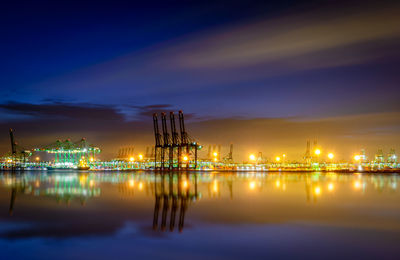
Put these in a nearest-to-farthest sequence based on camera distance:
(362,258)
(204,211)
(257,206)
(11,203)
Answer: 1. (362,258)
2. (204,211)
3. (257,206)
4. (11,203)

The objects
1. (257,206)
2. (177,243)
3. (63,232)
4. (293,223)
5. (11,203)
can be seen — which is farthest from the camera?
(11,203)

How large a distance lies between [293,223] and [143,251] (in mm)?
5368

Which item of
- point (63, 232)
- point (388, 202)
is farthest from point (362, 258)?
point (388, 202)

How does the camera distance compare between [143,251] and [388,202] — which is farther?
[388,202]

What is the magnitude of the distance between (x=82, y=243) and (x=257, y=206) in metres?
8.48

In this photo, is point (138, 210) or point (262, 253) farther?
point (138, 210)

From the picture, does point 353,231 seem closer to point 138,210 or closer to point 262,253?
point 262,253

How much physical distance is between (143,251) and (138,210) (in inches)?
241

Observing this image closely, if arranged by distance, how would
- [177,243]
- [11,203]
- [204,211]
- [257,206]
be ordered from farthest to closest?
1. [11,203]
2. [257,206]
3. [204,211]
4. [177,243]

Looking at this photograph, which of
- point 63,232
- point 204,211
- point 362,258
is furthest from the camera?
point 204,211

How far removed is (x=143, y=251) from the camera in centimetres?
833

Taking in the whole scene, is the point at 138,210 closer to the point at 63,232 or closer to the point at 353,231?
the point at 63,232

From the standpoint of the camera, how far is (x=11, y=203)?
16.9 meters

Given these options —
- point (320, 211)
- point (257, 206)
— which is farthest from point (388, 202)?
point (257, 206)
